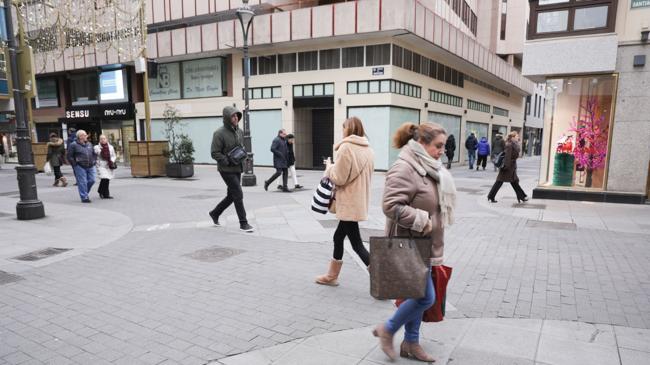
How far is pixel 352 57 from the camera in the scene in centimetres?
1886

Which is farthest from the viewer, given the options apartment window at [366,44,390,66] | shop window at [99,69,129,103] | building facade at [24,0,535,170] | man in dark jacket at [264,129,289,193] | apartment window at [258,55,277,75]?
shop window at [99,69,129,103]

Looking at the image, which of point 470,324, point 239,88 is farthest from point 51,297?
point 239,88

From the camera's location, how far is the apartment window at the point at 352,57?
18672 millimetres

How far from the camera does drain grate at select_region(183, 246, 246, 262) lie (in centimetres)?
569

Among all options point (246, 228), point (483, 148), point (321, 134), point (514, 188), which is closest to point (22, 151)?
point (246, 228)

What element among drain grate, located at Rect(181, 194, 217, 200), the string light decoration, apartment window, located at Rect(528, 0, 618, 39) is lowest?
drain grate, located at Rect(181, 194, 217, 200)

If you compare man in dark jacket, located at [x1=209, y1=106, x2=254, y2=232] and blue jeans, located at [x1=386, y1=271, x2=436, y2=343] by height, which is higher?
man in dark jacket, located at [x1=209, y1=106, x2=254, y2=232]

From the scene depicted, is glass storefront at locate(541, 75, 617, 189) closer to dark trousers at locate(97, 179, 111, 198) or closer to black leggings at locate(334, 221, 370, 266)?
black leggings at locate(334, 221, 370, 266)

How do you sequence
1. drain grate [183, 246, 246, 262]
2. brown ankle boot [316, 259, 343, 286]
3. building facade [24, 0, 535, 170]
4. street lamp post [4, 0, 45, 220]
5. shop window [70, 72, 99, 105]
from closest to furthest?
brown ankle boot [316, 259, 343, 286], drain grate [183, 246, 246, 262], street lamp post [4, 0, 45, 220], building facade [24, 0, 535, 170], shop window [70, 72, 99, 105]

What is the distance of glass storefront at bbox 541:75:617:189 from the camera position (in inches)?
427

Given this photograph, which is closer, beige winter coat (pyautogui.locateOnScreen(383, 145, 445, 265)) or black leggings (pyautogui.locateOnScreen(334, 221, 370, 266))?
beige winter coat (pyautogui.locateOnScreen(383, 145, 445, 265))

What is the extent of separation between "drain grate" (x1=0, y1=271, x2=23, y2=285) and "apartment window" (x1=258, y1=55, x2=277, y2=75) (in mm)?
17416

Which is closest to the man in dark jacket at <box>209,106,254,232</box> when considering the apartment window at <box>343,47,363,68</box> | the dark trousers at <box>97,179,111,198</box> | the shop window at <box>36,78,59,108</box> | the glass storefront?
the dark trousers at <box>97,179,111,198</box>

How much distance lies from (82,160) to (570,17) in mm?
12742
